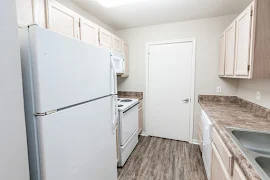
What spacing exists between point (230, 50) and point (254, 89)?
0.64m

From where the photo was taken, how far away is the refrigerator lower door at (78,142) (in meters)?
0.83

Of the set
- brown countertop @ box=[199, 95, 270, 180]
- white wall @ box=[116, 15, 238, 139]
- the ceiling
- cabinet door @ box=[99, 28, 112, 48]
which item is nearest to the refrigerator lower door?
brown countertop @ box=[199, 95, 270, 180]

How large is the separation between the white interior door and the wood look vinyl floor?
0.33 metres

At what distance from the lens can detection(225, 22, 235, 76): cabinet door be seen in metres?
1.90

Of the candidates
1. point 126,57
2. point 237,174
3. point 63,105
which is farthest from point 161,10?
point 237,174

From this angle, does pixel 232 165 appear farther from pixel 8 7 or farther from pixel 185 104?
pixel 185 104

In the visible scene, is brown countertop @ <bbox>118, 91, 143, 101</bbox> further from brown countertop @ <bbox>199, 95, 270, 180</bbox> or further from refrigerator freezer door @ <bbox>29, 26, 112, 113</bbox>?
refrigerator freezer door @ <bbox>29, 26, 112, 113</bbox>

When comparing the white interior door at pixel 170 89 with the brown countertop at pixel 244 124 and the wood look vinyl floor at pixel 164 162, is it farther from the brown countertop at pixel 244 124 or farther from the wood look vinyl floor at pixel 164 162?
the brown countertop at pixel 244 124

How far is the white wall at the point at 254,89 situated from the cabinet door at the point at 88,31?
2271mm

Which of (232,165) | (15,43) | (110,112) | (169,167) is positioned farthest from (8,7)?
(169,167)

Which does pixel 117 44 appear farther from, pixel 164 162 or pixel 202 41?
pixel 164 162

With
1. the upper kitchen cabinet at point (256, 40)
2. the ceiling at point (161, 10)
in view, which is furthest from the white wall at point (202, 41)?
the upper kitchen cabinet at point (256, 40)

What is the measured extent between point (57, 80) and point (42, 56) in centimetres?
16

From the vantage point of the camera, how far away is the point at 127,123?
2367 mm
